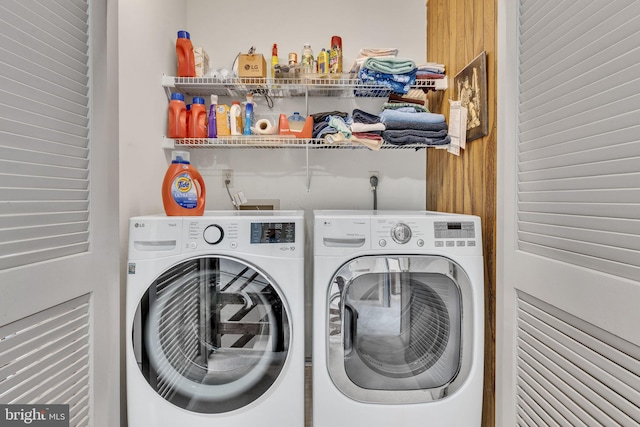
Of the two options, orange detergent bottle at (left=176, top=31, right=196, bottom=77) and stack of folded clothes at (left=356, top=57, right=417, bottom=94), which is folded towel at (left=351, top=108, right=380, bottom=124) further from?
orange detergent bottle at (left=176, top=31, right=196, bottom=77)

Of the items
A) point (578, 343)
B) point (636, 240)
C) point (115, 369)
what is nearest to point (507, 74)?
point (636, 240)

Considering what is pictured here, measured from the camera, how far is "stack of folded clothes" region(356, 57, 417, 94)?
1.77 m

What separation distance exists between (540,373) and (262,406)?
0.97 metres

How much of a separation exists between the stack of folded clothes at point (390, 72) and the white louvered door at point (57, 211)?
1.15 metres

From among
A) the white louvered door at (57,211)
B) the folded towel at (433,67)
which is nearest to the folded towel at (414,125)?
the folded towel at (433,67)

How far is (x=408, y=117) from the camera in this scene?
180 centimetres

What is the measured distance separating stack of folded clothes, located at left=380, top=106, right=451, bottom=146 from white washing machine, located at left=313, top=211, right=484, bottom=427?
56 centimetres

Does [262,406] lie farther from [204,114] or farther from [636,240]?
[204,114]

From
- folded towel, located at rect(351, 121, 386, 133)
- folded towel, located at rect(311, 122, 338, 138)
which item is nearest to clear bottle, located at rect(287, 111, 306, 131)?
folded towel, located at rect(311, 122, 338, 138)

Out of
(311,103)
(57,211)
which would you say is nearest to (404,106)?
(311,103)

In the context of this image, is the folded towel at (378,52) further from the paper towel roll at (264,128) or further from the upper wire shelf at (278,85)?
the paper towel roll at (264,128)

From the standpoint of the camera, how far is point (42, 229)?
0.91 m

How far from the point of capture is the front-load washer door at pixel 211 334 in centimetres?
133

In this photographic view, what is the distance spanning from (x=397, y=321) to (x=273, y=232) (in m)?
0.62
